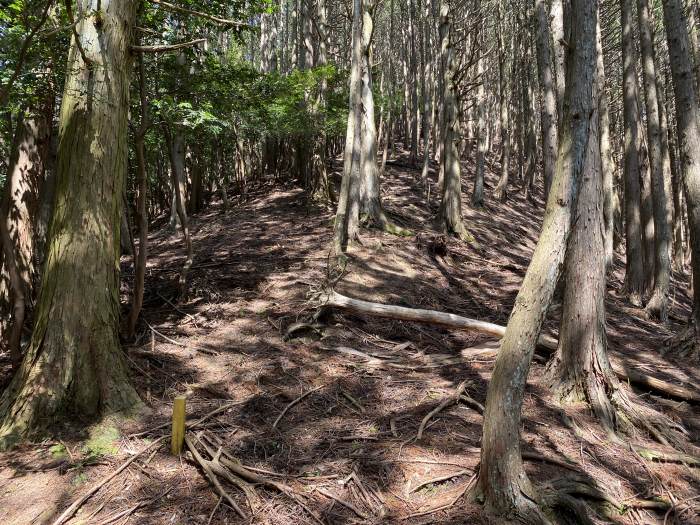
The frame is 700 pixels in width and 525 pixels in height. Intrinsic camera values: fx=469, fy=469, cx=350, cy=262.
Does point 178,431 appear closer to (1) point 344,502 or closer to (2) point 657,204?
(1) point 344,502

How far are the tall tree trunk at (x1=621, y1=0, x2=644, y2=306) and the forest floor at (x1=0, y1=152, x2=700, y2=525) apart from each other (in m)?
1.27

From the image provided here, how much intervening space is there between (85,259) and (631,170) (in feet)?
38.1

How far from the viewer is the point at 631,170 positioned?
36.6 feet

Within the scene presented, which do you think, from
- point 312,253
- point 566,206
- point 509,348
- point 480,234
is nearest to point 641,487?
point 509,348

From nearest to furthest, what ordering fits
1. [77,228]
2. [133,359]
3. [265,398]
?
[77,228] < [265,398] < [133,359]

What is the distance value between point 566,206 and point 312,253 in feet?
21.8

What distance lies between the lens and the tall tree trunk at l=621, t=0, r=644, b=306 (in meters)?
10.6

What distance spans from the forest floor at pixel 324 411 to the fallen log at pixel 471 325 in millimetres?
142

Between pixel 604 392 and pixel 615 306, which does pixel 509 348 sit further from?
pixel 615 306

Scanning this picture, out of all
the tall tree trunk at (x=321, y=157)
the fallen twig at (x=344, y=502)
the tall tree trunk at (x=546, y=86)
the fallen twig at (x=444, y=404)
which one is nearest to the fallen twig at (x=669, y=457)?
the fallen twig at (x=444, y=404)

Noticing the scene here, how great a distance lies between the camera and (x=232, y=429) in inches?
170

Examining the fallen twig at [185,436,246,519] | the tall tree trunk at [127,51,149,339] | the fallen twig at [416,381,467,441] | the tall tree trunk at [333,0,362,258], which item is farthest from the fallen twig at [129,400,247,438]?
the tall tree trunk at [333,0,362,258]

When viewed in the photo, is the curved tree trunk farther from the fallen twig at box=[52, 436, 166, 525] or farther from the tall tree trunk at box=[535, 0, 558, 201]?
the tall tree trunk at box=[535, 0, 558, 201]

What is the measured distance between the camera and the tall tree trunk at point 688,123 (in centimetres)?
669
